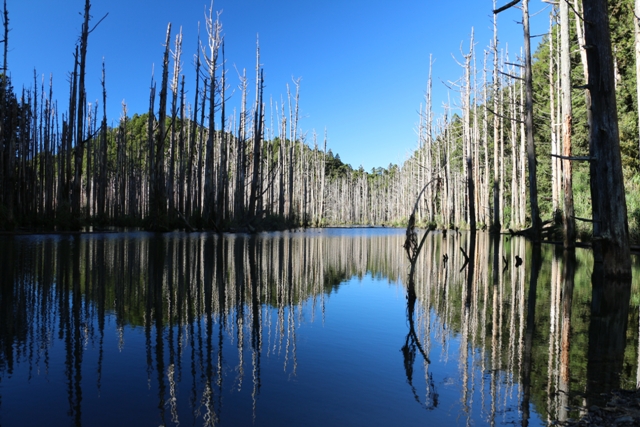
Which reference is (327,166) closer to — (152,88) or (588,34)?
(152,88)

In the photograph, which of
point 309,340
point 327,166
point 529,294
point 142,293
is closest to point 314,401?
point 309,340

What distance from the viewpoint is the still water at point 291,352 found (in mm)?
2707

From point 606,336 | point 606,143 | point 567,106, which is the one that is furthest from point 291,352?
point 567,106

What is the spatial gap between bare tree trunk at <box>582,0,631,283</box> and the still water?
0.79 m

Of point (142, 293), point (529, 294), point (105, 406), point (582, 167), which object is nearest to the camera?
point (105, 406)

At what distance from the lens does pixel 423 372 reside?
352 centimetres

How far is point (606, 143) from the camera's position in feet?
25.5

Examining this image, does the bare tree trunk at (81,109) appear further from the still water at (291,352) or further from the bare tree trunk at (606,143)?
the bare tree trunk at (606,143)

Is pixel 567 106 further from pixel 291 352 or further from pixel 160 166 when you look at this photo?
pixel 160 166

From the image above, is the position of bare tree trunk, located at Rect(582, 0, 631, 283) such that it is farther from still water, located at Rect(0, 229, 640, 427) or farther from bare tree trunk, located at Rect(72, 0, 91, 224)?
bare tree trunk, located at Rect(72, 0, 91, 224)

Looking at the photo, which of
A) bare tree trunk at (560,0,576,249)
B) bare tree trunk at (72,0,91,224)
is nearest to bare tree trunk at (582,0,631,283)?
bare tree trunk at (560,0,576,249)

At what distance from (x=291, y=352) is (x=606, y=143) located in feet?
22.1

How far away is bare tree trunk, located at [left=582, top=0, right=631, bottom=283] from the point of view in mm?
7676

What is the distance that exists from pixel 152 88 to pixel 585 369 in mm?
26869
